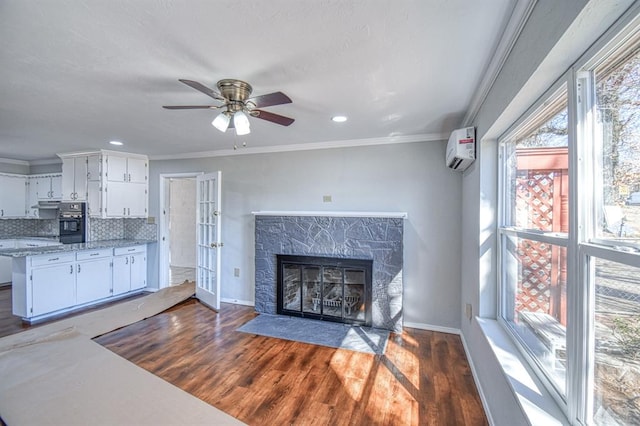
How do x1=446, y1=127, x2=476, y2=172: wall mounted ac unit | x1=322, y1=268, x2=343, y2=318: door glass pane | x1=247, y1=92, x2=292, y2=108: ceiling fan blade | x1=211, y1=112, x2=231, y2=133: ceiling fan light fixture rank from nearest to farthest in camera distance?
x1=247, y1=92, x2=292, y2=108: ceiling fan blade → x1=211, y1=112, x2=231, y2=133: ceiling fan light fixture → x1=446, y1=127, x2=476, y2=172: wall mounted ac unit → x1=322, y1=268, x2=343, y2=318: door glass pane

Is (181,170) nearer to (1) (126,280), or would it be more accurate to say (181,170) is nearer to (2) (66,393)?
(1) (126,280)

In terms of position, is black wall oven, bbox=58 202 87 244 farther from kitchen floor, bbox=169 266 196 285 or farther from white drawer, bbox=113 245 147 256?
kitchen floor, bbox=169 266 196 285

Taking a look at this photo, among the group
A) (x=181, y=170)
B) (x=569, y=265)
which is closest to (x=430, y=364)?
(x=569, y=265)

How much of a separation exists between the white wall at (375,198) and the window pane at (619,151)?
2380mm

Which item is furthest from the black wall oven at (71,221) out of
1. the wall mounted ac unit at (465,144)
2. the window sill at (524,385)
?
the window sill at (524,385)

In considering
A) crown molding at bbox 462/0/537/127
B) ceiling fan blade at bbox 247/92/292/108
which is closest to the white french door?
ceiling fan blade at bbox 247/92/292/108

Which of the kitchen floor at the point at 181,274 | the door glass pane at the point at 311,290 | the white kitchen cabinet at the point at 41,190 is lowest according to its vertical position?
the kitchen floor at the point at 181,274

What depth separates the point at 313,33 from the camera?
1508mm

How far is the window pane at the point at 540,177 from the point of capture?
135 centimetres

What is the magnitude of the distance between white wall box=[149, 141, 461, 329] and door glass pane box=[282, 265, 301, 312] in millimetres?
644

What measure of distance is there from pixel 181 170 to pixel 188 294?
2.10 metres

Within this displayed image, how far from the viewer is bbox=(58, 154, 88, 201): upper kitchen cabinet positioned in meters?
4.61

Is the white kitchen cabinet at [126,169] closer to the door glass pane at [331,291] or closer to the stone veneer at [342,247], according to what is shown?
the stone veneer at [342,247]

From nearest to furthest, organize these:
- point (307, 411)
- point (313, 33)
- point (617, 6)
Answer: point (617, 6) → point (313, 33) → point (307, 411)
